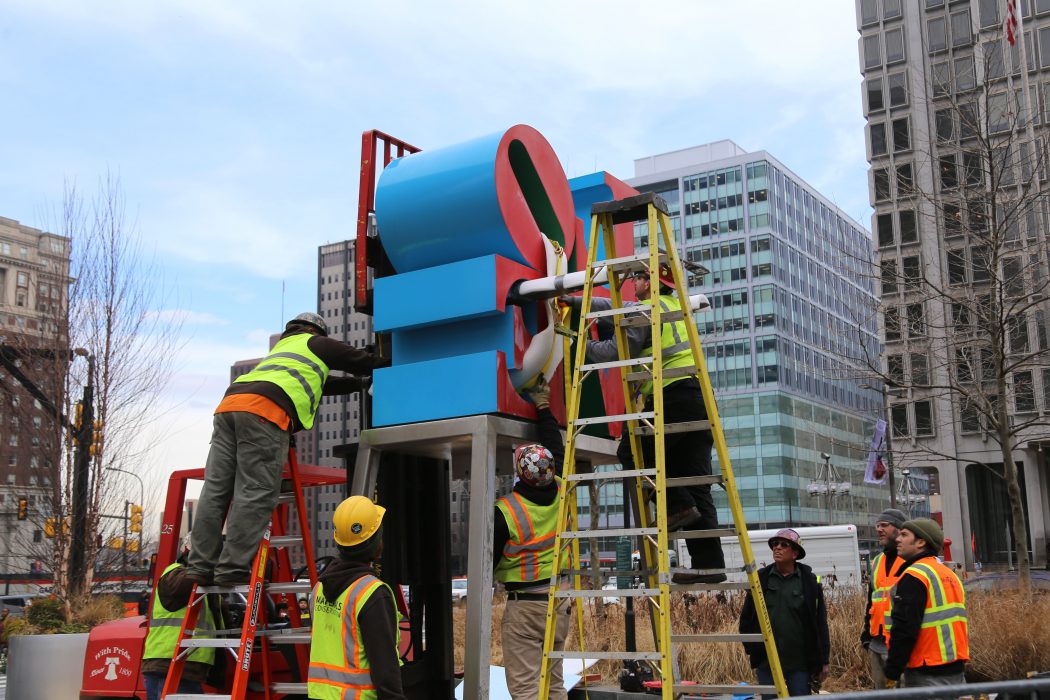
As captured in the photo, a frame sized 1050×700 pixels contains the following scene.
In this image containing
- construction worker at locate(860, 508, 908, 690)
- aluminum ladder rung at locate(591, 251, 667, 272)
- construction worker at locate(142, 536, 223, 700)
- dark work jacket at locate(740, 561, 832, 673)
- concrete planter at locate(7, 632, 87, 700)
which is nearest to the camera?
aluminum ladder rung at locate(591, 251, 667, 272)

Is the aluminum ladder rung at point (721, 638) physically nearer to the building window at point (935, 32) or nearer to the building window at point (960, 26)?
the building window at point (960, 26)

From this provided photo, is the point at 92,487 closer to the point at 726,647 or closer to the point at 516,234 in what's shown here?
the point at 726,647

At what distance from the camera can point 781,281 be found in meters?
93.1

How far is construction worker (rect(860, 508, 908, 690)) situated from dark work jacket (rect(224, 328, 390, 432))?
4.43 m

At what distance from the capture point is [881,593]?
8227 mm

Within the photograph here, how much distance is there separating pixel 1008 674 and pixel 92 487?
18188mm

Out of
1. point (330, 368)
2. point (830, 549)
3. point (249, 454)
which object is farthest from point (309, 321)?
point (830, 549)

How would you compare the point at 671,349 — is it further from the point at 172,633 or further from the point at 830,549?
the point at 830,549

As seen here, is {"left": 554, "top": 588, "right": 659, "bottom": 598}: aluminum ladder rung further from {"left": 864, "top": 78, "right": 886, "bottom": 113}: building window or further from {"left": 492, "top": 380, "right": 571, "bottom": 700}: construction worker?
{"left": 864, "top": 78, "right": 886, "bottom": 113}: building window

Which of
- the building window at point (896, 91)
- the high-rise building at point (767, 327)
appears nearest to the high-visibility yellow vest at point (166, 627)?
the building window at point (896, 91)

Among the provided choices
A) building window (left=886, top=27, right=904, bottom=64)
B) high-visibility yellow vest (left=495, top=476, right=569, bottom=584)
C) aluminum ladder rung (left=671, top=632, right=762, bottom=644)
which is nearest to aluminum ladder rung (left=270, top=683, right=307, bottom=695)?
high-visibility yellow vest (left=495, top=476, right=569, bottom=584)

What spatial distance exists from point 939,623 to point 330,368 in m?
4.64

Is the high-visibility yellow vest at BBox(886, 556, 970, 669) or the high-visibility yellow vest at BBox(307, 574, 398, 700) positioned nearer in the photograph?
the high-visibility yellow vest at BBox(307, 574, 398, 700)

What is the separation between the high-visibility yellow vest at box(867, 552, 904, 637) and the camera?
805 cm
